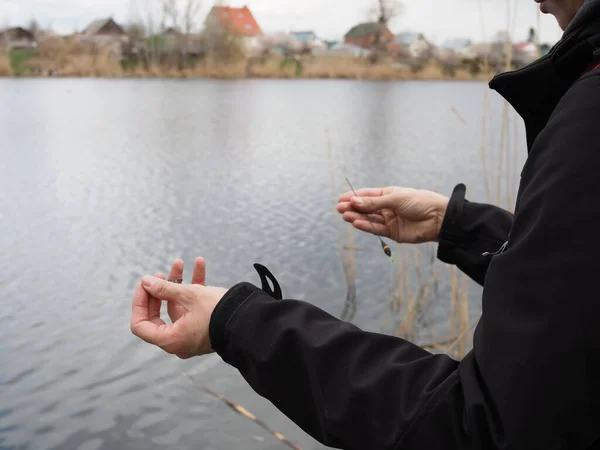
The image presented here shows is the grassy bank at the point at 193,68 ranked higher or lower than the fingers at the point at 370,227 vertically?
higher

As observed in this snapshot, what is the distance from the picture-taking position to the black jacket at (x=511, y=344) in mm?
755

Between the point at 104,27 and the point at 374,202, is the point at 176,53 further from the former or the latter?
the point at 374,202

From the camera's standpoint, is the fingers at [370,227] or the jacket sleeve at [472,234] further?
the fingers at [370,227]

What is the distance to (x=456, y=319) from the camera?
142 inches

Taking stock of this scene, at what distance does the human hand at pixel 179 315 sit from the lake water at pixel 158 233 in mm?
1488

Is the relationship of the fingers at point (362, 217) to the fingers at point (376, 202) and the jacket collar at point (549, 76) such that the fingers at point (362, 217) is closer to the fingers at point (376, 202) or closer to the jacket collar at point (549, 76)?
the fingers at point (376, 202)

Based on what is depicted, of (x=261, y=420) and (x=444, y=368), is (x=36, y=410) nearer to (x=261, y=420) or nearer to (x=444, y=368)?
(x=261, y=420)

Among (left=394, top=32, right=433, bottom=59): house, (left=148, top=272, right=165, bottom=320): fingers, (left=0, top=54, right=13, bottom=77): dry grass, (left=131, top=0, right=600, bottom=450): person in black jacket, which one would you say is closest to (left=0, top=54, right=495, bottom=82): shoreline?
(left=0, top=54, right=13, bottom=77): dry grass

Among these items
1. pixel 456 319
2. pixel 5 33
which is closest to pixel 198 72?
pixel 5 33

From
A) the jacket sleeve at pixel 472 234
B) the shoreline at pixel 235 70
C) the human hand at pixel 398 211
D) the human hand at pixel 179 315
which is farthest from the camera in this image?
the shoreline at pixel 235 70

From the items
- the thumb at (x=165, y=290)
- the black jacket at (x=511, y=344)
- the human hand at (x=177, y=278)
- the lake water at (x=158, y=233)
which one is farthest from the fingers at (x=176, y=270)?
the lake water at (x=158, y=233)

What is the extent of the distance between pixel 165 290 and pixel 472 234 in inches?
31.9

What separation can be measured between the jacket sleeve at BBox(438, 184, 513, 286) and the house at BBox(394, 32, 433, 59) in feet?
67.5

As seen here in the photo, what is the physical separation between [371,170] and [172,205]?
7.75 ft
